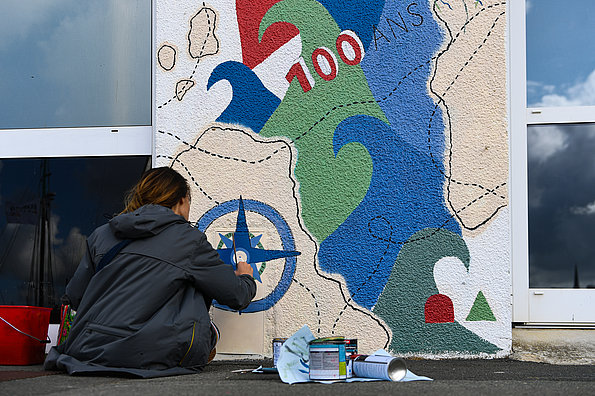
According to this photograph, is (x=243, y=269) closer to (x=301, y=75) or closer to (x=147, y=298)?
(x=147, y=298)

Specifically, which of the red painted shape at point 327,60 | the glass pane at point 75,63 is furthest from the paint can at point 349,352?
the glass pane at point 75,63

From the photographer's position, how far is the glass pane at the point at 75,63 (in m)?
3.83

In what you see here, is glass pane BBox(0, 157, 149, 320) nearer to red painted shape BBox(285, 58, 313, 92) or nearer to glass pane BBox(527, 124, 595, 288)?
red painted shape BBox(285, 58, 313, 92)

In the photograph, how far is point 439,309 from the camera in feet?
10.9

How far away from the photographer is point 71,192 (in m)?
3.85

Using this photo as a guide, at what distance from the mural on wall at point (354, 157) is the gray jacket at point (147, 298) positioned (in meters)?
0.70

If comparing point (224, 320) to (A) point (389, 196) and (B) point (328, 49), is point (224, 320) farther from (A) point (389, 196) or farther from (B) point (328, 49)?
(B) point (328, 49)

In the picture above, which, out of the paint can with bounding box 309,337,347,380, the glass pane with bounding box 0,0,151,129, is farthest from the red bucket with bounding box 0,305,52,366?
the paint can with bounding box 309,337,347,380

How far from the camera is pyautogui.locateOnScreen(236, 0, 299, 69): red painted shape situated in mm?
3559

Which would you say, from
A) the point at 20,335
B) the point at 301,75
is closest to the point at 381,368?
the point at 301,75

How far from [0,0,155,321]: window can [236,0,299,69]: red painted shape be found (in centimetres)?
58

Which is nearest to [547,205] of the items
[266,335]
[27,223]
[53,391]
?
[266,335]

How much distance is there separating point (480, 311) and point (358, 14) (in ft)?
5.56

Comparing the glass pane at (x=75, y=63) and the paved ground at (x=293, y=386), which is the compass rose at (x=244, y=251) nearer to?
the paved ground at (x=293, y=386)
